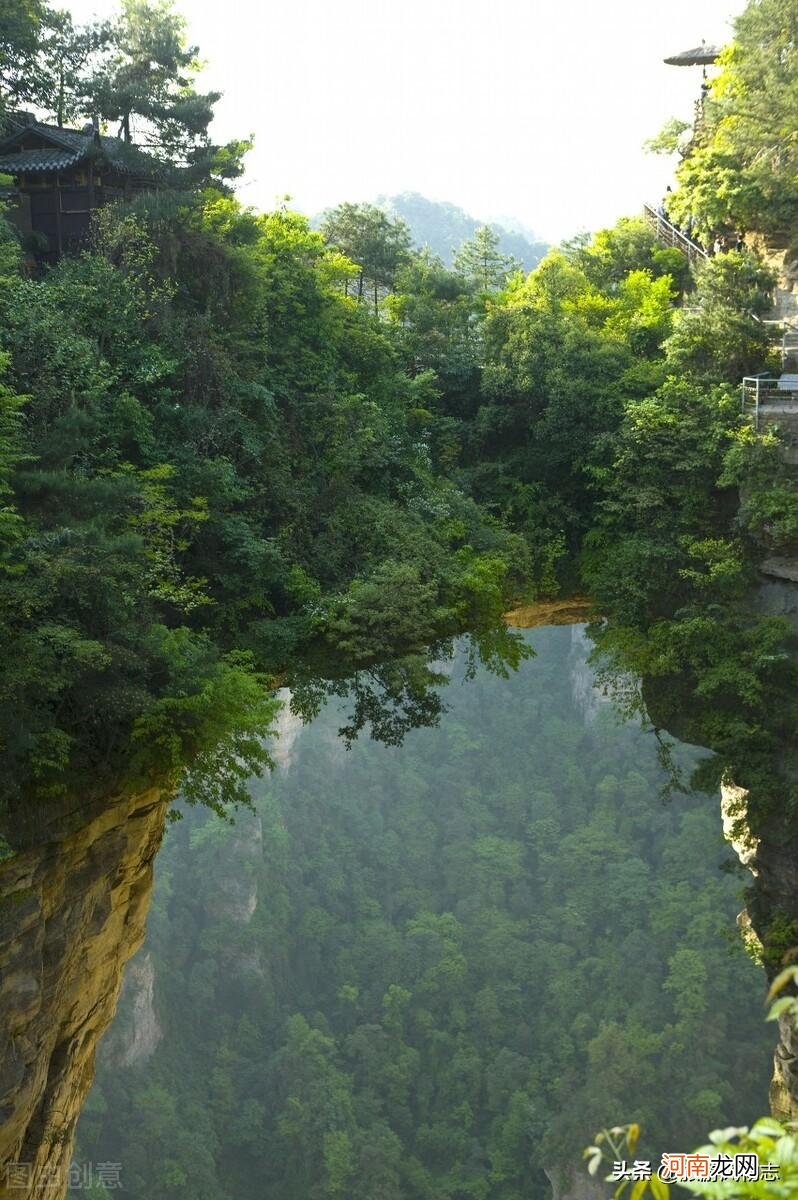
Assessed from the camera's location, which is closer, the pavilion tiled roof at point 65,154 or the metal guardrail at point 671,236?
the pavilion tiled roof at point 65,154

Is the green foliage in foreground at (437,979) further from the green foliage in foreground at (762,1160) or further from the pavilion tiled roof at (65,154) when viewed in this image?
the green foliage in foreground at (762,1160)

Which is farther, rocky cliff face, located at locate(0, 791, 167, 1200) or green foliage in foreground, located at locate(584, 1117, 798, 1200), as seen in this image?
rocky cliff face, located at locate(0, 791, 167, 1200)

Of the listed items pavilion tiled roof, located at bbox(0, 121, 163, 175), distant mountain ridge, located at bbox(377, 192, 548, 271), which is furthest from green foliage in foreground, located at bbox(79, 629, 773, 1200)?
distant mountain ridge, located at bbox(377, 192, 548, 271)

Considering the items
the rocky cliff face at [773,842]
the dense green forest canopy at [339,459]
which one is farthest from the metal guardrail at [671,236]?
the rocky cliff face at [773,842]

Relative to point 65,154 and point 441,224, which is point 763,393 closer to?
point 65,154

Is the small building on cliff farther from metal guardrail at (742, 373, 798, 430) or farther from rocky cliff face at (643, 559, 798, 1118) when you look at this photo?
rocky cliff face at (643, 559, 798, 1118)

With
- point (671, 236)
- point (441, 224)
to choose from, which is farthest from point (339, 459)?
point (441, 224)
